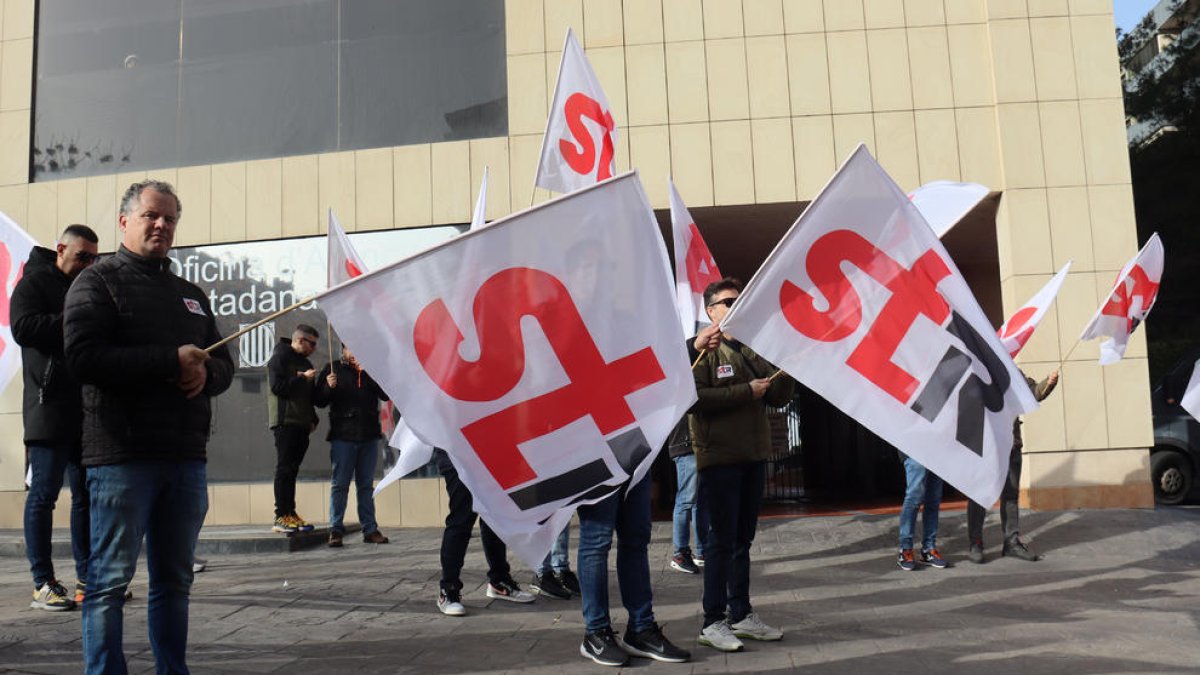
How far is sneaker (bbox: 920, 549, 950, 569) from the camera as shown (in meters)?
8.26

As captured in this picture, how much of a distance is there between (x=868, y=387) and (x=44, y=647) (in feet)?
14.0

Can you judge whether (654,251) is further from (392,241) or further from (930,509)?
(392,241)

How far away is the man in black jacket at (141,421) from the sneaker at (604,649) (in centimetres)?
191

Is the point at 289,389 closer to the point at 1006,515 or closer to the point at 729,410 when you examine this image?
the point at 729,410

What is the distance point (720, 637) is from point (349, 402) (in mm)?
5635

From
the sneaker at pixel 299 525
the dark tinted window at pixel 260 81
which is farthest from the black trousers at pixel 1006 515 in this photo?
the dark tinted window at pixel 260 81

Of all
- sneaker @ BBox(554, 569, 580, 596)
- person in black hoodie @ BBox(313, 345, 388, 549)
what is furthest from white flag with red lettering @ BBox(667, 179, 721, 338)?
person in black hoodie @ BBox(313, 345, 388, 549)

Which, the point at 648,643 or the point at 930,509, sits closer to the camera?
the point at 648,643

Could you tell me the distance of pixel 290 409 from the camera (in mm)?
9945

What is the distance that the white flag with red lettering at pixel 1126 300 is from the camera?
28.7 feet

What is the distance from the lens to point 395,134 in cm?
1245

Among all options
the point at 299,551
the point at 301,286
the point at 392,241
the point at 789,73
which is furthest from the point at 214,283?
the point at 789,73

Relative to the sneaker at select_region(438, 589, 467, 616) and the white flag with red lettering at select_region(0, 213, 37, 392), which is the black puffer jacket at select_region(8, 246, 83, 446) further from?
the sneaker at select_region(438, 589, 467, 616)

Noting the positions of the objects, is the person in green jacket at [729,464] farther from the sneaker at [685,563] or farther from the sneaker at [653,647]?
the sneaker at [685,563]
